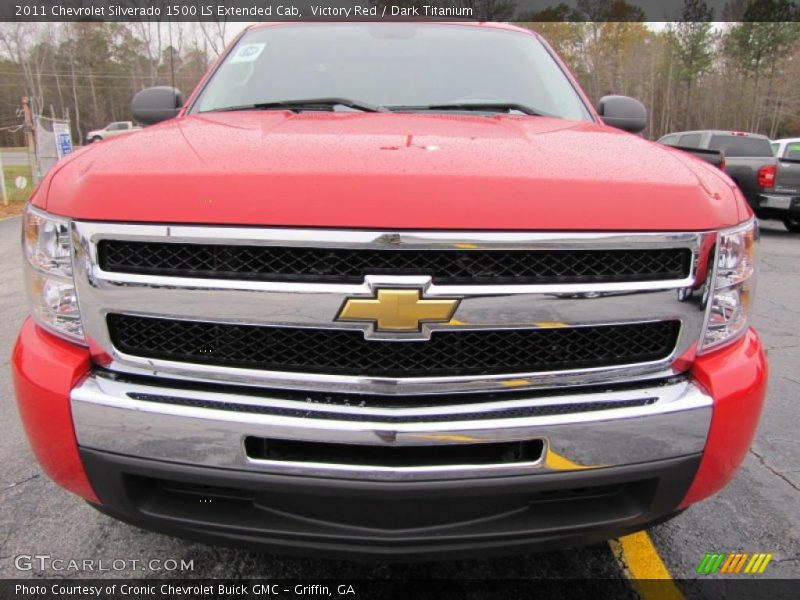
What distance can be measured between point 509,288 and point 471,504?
54 centimetres

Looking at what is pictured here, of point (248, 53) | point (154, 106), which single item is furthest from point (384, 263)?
point (154, 106)

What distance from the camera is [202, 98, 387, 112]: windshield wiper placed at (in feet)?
7.72

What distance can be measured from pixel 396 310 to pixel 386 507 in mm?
481

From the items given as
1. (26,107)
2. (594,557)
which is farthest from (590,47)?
(594,557)

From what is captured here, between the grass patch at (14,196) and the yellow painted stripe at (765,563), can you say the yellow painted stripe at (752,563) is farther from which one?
the grass patch at (14,196)

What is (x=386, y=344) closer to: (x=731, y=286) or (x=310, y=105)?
(x=731, y=286)

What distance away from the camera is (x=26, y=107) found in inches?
544

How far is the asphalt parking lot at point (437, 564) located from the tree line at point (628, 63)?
3406cm

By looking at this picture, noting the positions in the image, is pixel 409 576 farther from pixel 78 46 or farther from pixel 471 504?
pixel 78 46

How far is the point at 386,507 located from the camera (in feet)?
4.60

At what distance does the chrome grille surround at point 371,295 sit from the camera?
1321mm

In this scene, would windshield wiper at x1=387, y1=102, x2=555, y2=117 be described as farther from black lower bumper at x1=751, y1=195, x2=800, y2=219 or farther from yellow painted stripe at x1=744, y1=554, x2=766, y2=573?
black lower bumper at x1=751, y1=195, x2=800, y2=219

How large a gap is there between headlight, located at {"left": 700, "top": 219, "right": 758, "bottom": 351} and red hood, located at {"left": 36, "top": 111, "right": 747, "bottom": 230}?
0.06 metres

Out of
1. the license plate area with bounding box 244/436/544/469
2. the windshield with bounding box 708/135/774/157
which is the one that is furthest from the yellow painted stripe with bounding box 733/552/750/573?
the windshield with bounding box 708/135/774/157
